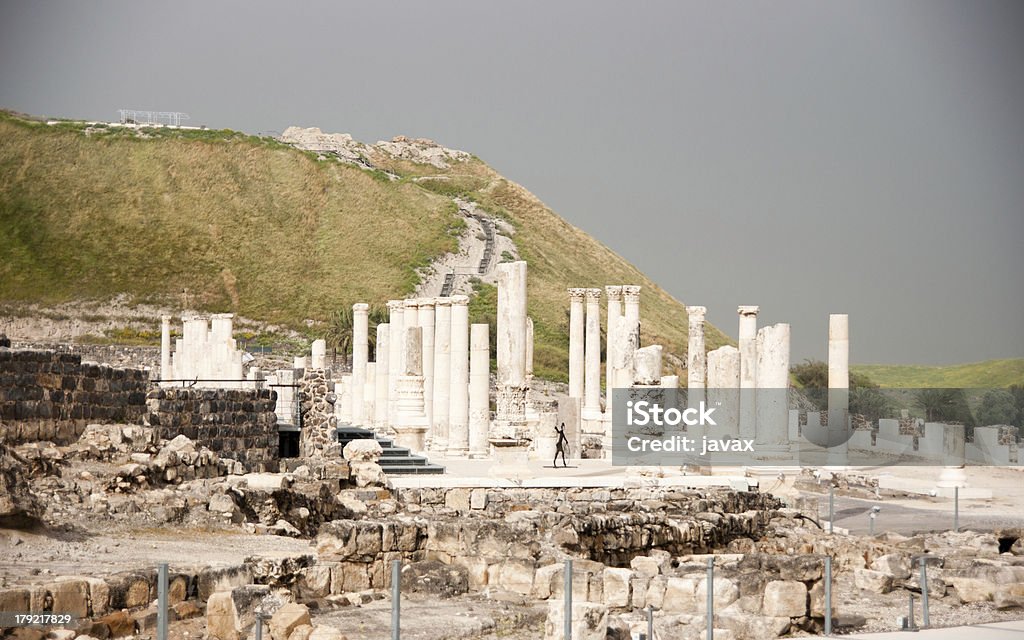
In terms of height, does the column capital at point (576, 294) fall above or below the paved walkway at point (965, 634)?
above

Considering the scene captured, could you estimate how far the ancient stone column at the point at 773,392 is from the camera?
27.8 metres

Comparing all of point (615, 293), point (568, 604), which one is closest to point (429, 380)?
point (615, 293)

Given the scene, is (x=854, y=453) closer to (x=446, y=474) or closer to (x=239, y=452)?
(x=446, y=474)

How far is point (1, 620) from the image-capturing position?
10.6 metres

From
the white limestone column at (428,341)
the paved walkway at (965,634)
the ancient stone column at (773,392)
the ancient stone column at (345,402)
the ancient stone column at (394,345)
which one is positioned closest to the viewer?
the paved walkway at (965,634)

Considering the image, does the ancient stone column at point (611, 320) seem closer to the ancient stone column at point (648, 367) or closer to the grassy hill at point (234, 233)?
the ancient stone column at point (648, 367)

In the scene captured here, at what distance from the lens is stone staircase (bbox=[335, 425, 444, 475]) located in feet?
80.6

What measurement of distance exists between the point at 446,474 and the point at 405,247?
6597cm

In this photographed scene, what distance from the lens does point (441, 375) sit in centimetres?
3294

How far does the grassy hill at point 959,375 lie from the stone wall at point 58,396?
59.6 metres

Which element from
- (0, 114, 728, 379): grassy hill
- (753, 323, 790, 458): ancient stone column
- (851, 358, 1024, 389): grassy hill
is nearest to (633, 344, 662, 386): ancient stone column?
(753, 323, 790, 458): ancient stone column

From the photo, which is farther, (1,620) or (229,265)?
(229,265)

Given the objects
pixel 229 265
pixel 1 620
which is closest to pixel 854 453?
pixel 1 620

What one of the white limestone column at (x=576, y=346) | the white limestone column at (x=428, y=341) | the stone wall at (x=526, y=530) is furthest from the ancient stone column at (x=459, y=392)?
the stone wall at (x=526, y=530)
